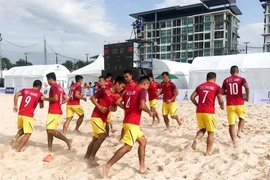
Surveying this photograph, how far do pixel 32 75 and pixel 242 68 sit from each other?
960 inches

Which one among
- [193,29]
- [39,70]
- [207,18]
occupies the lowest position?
[39,70]

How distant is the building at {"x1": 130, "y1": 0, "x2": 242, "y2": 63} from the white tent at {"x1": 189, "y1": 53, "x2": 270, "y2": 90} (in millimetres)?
56517

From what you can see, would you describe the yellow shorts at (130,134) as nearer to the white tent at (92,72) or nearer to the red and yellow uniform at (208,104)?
the red and yellow uniform at (208,104)

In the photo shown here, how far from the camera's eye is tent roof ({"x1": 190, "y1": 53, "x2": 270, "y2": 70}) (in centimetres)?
2335

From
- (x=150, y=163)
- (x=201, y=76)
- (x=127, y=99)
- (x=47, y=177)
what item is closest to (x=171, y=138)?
(x=150, y=163)

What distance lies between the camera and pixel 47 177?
5059 mm

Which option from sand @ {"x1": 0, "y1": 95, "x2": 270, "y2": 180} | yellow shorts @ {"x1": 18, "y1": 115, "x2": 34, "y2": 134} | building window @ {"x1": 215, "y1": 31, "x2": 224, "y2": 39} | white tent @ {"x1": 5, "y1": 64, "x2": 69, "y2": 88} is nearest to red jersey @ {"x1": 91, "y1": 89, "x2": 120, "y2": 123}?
sand @ {"x1": 0, "y1": 95, "x2": 270, "y2": 180}

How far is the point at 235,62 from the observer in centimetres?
2420

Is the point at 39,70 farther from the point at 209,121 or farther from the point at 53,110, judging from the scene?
the point at 209,121

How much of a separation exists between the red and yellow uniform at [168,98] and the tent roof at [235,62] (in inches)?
674

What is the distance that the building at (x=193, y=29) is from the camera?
84500 mm

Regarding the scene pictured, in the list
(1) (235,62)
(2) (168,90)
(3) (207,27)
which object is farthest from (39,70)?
(3) (207,27)

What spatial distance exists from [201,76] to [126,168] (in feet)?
68.7

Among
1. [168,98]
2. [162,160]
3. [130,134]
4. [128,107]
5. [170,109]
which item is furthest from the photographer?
[168,98]
